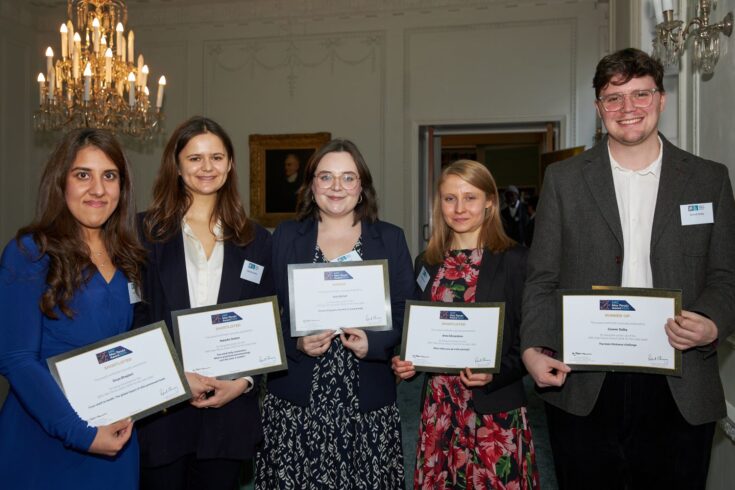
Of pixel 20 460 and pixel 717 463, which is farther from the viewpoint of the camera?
pixel 717 463

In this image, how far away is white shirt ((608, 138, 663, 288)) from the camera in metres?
1.99

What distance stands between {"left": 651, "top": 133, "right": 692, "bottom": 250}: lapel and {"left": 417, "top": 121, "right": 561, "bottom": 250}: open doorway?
3.70 meters

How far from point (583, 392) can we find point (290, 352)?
3.55ft

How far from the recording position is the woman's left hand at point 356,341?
2.28m

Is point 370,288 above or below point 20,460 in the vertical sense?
above

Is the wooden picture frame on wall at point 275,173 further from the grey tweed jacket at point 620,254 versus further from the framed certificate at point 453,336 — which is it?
the grey tweed jacket at point 620,254

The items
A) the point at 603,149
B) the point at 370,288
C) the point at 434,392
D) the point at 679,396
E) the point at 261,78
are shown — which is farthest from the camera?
the point at 261,78

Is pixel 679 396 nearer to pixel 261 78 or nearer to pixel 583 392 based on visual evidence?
pixel 583 392

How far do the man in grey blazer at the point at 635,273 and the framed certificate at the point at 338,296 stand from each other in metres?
0.54

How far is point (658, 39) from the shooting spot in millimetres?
2980

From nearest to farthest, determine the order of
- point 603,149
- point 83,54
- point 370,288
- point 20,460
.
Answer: point 20,460 → point 603,149 → point 370,288 → point 83,54

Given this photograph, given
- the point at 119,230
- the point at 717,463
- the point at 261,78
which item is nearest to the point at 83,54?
the point at 261,78

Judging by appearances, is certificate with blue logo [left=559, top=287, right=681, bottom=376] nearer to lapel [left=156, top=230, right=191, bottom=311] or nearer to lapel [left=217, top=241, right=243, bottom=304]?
lapel [left=217, top=241, right=243, bottom=304]

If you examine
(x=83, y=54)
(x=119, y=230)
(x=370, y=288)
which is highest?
(x=83, y=54)
